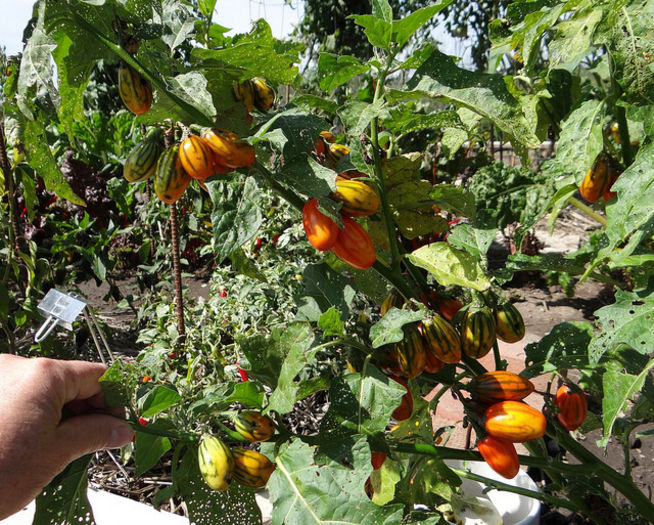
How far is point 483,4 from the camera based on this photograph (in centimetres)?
700

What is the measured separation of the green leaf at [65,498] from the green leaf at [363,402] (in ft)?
1.20

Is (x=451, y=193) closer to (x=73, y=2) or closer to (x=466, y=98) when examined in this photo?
(x=466, y=98)

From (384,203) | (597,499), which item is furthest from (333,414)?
(597,499)

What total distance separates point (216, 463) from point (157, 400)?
0.42 ft

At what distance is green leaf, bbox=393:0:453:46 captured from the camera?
31.1 inches

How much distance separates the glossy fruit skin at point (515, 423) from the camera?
0.83 metres

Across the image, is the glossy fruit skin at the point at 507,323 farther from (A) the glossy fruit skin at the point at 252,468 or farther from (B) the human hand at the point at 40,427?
(B) the human hand at the point at 40,427

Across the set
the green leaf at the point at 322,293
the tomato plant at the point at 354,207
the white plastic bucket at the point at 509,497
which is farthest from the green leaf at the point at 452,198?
the white plastic bucket at the point at 509,497

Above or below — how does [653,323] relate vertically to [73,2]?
below

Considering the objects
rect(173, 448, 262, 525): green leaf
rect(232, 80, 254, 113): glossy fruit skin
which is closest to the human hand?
rect(173, 448, 262, 525): green leaf

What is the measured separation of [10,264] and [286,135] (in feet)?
6.68

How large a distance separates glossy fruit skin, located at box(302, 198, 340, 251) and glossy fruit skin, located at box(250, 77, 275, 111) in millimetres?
191

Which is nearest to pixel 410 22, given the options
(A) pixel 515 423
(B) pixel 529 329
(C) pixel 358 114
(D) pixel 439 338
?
(C) pixel 358 114

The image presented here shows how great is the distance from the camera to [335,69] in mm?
881
